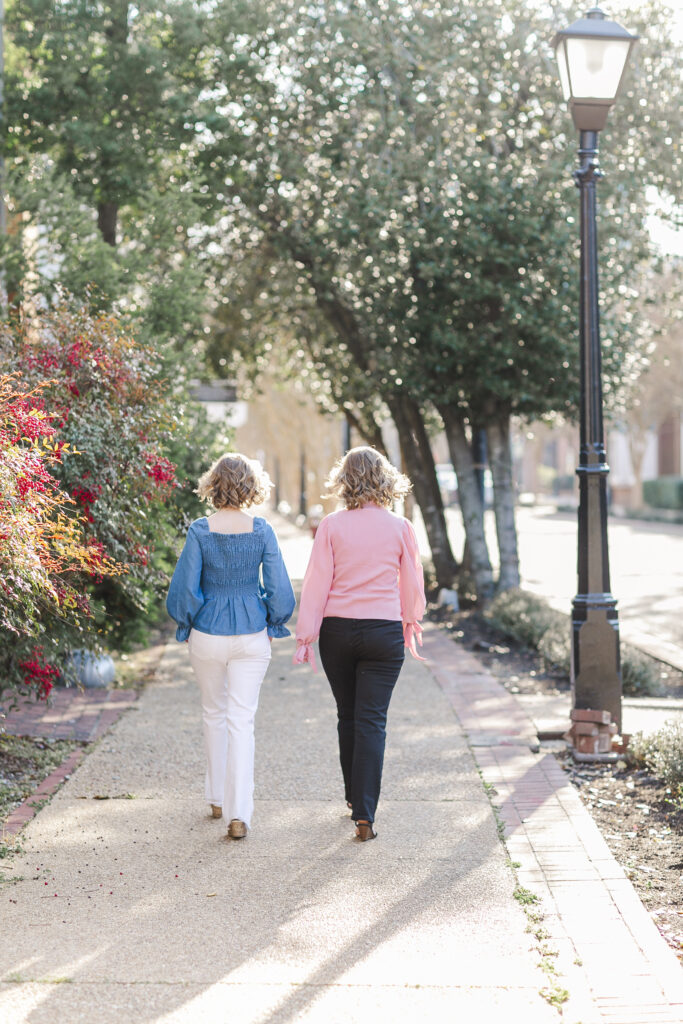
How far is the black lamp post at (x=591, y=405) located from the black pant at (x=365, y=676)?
2.19 m

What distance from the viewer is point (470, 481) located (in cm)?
1539

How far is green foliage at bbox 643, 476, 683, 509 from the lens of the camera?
43.9 m

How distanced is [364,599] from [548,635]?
5978 mm

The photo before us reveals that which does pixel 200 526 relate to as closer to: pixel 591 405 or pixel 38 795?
pixel 38 795

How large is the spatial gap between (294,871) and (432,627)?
922cm

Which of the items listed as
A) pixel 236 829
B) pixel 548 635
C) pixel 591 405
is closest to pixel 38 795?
pixel 236 829

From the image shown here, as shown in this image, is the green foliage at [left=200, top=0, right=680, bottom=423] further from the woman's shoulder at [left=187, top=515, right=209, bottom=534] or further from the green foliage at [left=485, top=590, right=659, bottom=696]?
the woman's shoulder at [left=187, top=515, right=209, bottom=534]

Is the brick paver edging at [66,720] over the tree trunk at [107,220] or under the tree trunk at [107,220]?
under

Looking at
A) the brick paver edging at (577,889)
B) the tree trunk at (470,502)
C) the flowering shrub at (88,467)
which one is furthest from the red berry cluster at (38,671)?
the tree trunk at (470,502)

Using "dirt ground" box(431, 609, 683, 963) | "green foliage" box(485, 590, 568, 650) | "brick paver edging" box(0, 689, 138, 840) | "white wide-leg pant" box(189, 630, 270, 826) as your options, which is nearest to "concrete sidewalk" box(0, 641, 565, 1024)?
"brick paver edging" box(0, 689, 138, 840)

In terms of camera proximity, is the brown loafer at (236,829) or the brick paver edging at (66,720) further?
the brick paver edging at (66,720)

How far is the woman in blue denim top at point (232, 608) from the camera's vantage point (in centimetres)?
531

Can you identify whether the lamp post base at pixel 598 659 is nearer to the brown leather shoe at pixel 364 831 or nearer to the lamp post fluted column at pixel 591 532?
the lamp post fluted column at pixel 591 532

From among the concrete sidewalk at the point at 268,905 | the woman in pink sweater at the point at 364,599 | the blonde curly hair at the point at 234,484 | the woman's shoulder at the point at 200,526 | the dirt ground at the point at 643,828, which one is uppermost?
the blonde curly hair at the point at 234,484
